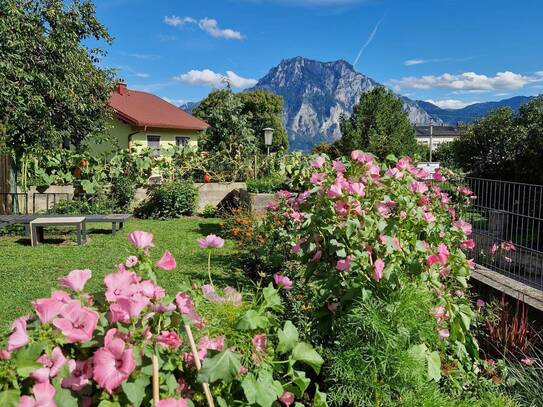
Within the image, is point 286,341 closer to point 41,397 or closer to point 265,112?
point 41,397

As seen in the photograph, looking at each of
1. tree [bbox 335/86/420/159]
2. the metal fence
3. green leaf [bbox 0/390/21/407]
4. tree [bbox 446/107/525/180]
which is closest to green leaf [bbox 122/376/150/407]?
green leaf [bbox 0/390/21/407]

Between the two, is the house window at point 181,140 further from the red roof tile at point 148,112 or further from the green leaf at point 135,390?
the green leaf at point 135,390

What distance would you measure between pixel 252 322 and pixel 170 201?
10.5 metres

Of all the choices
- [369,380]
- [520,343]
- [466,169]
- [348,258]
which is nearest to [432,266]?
[348,258]

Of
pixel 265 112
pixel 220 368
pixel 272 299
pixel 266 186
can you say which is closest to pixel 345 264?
pixel 272 299

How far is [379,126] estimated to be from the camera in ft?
93.4

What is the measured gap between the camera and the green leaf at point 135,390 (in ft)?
3.43

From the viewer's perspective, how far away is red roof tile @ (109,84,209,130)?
22234 mm

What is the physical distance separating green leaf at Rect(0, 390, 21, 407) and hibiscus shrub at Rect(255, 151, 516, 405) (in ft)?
4.22

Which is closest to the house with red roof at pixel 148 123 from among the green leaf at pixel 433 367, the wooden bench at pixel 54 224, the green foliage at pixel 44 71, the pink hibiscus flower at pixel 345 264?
the green foliage at pixel 44 71

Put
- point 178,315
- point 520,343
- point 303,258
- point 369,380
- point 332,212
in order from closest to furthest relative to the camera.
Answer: point 178,315 → point 369,380 → point 332,212 → point 303,258 → point 520,343

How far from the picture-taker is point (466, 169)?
19406 millimetres

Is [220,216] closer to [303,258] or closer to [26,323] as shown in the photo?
[303,258]

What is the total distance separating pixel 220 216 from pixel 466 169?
11.9 m
